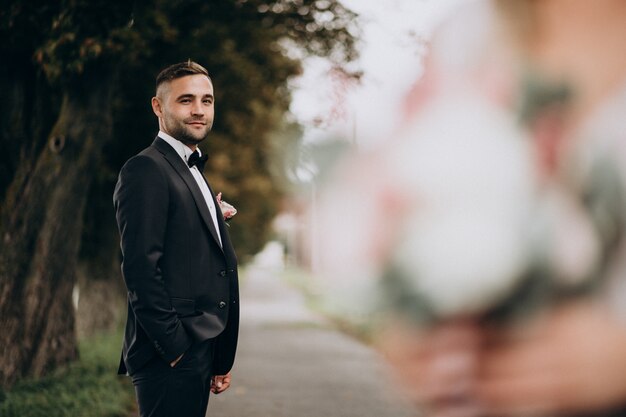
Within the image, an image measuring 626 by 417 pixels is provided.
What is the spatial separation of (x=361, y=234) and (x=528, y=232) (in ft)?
0.65

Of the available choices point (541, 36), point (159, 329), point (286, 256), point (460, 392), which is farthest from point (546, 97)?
point (286, 256)

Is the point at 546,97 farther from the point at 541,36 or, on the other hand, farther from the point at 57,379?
the point at 57,379

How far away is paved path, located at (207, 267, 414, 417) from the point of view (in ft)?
22.6

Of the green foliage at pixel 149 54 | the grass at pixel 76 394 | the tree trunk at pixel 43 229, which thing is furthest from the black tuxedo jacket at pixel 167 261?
the tree trunk at pixel 43 229

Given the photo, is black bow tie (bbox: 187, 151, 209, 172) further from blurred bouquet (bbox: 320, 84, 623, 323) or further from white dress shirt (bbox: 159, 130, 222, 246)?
blurred bouquet (bbox: 320, 84, 623, 323)

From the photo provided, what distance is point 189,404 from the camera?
263 centimetres

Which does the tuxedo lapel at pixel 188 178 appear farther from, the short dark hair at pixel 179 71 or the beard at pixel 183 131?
the short dark hair at pixel 179 71

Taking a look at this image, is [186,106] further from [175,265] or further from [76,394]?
[76,394]

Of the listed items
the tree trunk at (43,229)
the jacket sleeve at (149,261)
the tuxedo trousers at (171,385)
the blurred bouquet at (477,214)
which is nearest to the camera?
the blurred bouquet at (477,214)

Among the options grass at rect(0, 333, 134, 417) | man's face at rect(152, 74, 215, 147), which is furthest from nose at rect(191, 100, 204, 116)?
grass at rect(0, 333, 134, 417)

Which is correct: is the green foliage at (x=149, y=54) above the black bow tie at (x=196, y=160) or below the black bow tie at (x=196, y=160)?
above

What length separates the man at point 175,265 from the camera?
2496mm

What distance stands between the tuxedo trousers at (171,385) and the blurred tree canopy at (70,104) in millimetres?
4826

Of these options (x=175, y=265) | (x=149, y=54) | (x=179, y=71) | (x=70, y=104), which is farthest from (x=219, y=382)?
(x=149, y=54)
